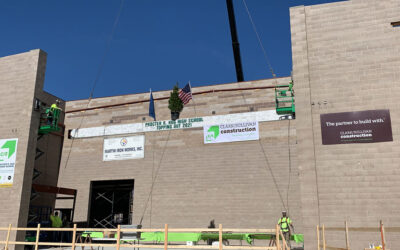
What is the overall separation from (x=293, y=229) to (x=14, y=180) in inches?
631

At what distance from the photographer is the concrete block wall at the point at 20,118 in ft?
70.6

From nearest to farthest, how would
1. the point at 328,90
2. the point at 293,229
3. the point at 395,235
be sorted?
1. the point at 395,235
2. the point at 328,90
3. the point at 293,229

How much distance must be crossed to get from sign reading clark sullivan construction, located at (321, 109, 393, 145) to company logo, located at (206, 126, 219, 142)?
924 centimetres

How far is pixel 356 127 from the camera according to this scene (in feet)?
52.5

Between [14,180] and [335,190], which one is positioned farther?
[14,180]

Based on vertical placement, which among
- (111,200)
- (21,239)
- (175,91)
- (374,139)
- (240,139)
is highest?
(175,91)

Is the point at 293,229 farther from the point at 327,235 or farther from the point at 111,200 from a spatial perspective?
the point at 111,200

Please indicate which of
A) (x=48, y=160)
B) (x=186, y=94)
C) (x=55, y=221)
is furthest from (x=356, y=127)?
(x=48, y=160)

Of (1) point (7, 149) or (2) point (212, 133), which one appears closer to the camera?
(1) point (7, 149)

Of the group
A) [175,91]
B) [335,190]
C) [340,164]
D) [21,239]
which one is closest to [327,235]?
[335,190]

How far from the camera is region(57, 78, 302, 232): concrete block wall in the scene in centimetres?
2273

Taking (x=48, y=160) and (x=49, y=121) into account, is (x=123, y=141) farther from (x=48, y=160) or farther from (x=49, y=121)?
(x=48, y=160)

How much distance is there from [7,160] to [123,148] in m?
7.32

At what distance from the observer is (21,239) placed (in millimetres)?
21188
